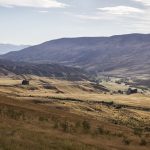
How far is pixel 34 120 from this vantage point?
100 ft

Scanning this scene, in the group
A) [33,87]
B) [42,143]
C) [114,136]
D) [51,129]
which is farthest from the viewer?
[33,87]

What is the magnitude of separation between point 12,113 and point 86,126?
589 centimetres

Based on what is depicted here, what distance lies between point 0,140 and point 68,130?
1054 cm

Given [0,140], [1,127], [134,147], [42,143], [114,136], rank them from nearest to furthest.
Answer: [0,140] → [42,143] → [1,127] → [134,147] → [114,136]

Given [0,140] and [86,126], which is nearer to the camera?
Result: [0,140]

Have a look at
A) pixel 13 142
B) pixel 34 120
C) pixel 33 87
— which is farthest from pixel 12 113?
pixel 33 87

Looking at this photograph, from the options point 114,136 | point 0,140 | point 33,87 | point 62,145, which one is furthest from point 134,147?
point 33,87

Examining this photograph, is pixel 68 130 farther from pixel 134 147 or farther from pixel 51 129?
pixel 134 147

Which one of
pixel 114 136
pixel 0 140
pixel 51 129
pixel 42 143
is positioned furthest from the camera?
pixel 114 136

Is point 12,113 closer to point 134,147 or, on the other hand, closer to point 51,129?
point 51,129

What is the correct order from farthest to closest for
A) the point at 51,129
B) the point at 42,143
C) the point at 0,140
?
the point at 51,129
the point at 42,143
the point at 0,140

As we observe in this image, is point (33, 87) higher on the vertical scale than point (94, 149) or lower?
lower

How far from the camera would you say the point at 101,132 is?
30.0 m

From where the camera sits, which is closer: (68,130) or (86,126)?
(68,130)
